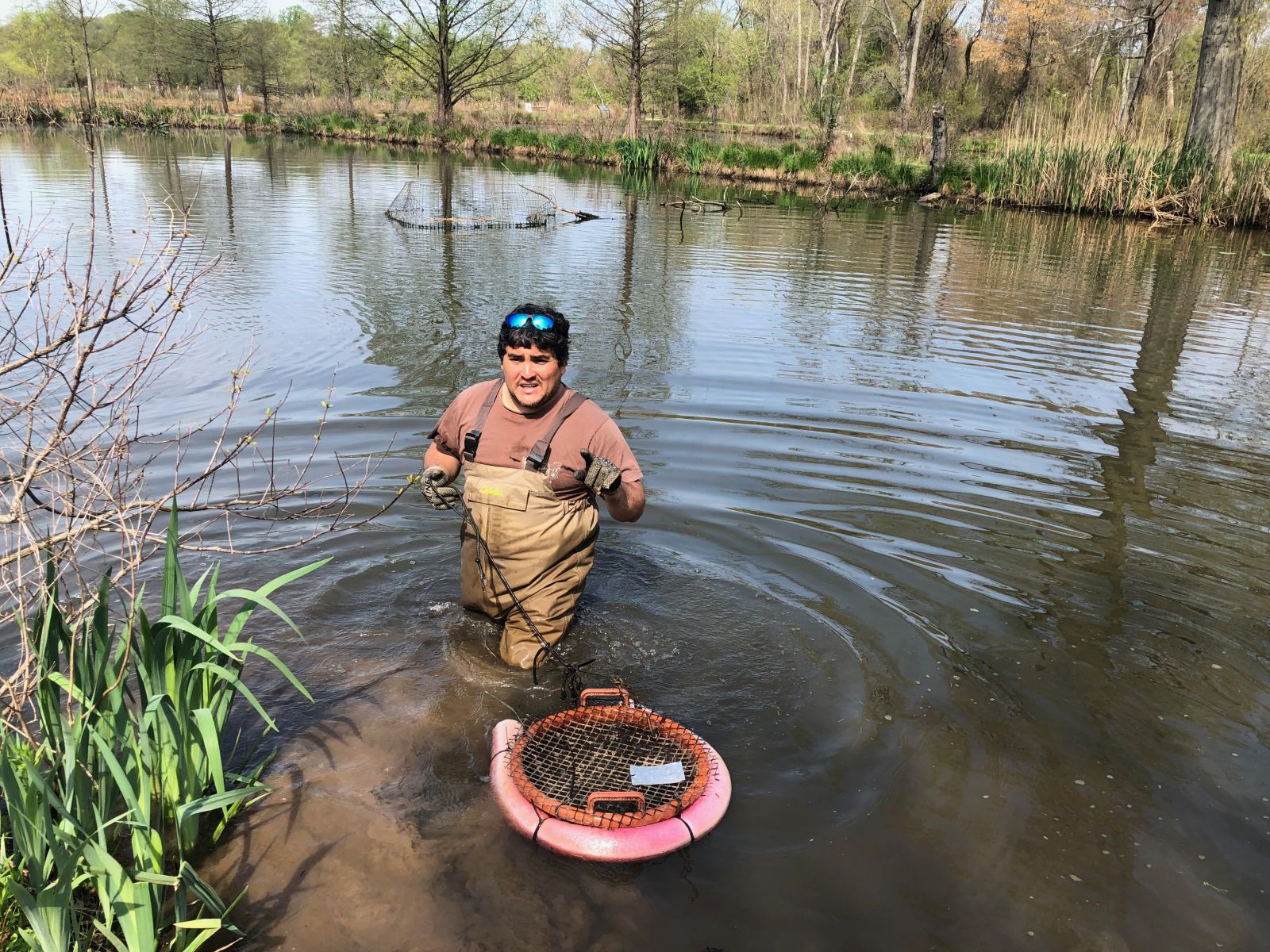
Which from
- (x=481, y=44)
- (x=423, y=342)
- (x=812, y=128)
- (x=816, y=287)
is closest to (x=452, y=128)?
(x=481, y=44)

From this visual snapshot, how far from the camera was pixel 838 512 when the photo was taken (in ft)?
18.5

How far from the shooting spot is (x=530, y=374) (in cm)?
370

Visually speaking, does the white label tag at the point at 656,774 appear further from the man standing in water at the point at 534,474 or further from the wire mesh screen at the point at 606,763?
the man standing in water at the point at 534,474

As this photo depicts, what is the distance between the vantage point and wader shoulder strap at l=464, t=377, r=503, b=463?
3.87 m

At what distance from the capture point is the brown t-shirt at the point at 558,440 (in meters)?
3.79

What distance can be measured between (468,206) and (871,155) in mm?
12039

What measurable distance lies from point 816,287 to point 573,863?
10.0 m

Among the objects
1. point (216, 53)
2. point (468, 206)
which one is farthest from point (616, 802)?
point (216, 53)

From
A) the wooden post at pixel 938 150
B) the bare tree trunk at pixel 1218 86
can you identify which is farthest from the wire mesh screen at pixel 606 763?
the wooden post at pixel 938 150

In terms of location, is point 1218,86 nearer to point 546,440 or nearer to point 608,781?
point 546,440

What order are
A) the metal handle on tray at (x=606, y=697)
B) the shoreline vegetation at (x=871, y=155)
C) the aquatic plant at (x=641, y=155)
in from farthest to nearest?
the aquatic plant at (x=641, y=155) < the shoreline vegetation at (x=871, y=155) < the metal handle on tray at (x=606, y=697)

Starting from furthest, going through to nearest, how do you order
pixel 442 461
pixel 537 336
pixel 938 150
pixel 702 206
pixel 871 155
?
pixel 871 155 < pixel 938 150 < pixel 702 206 < pixel 442 461 < pixel 537 336

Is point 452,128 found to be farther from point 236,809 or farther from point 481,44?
point 236,809

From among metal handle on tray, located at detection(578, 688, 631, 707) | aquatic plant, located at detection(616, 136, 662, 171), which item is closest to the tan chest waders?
metal handle on tray, located at detection(578, 688, 631, 707)
